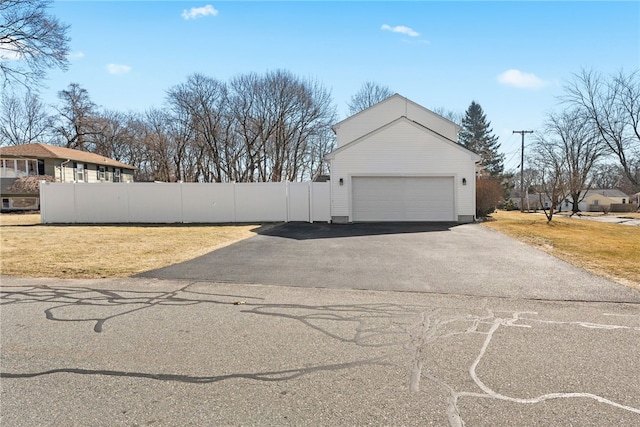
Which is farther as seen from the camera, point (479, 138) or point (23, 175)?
point (479, 138)

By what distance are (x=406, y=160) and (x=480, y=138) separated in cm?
4230

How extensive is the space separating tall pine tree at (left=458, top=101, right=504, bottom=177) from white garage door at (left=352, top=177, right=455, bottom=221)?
3867 centimetres

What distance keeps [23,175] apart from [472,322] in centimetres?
3913

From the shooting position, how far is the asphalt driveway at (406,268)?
6.23 m

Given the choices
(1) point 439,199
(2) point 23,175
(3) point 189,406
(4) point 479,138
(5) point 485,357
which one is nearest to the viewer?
(3) point 189,406

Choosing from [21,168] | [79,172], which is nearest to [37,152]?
[21,168]

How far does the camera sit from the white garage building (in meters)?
18.3

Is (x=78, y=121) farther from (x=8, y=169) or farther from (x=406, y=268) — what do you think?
(x=406, y=268)

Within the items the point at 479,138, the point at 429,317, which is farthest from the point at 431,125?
the point at 479,138

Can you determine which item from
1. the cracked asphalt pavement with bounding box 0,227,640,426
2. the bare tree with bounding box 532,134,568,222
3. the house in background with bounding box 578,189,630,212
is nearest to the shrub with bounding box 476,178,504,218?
the bare tree with bounding box 532,134,568,222

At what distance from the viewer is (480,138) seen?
5531cm

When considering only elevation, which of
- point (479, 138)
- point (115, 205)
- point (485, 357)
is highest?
point (479, 138)

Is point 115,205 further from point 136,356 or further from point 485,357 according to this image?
point 485,357

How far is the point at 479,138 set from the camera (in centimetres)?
5531
